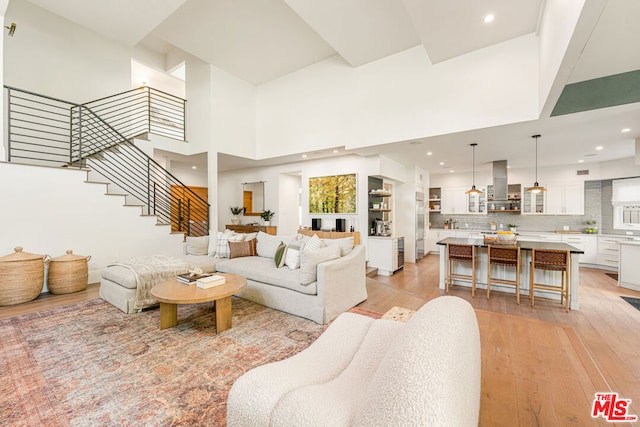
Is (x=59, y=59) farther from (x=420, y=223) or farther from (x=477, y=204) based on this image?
(x=477, y=204)

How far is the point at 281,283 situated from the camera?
3293 mm

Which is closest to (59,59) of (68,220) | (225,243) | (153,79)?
(153,79)

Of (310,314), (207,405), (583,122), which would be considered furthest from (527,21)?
(207,405)

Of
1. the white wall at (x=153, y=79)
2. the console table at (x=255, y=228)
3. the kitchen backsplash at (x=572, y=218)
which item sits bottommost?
the console table at (x=255, y=228)

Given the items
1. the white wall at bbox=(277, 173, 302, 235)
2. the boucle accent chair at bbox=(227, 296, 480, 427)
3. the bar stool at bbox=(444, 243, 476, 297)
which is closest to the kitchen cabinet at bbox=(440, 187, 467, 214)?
the bar stool at bbox=(444, 243, 476, 297)

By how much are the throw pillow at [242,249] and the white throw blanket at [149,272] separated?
0.88m

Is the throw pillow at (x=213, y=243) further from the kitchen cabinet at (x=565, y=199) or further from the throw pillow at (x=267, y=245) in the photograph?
the kitchen cabinet at (x=565, y=199)

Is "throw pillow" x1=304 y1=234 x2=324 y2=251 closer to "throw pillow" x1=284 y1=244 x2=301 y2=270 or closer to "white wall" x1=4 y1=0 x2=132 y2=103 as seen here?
"throw pillow" x1=284 y1=244 x2=301 y2=270

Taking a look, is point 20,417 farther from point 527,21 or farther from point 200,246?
point 527,21

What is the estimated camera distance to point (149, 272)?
3291mm

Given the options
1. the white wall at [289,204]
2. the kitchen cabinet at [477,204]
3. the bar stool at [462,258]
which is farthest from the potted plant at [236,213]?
the kitchen cabinet at [477,204]

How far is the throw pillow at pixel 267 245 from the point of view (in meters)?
4.37

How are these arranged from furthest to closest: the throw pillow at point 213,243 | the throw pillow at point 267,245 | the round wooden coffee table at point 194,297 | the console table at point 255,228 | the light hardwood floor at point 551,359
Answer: the console table at point 255,228 → the throw pillow at point 213,243 → the throw pillow at point 267,245 → the round wooden coffee table at point 194,297 → the light hardwood floor at point 551,359

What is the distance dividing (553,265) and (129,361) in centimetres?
521
